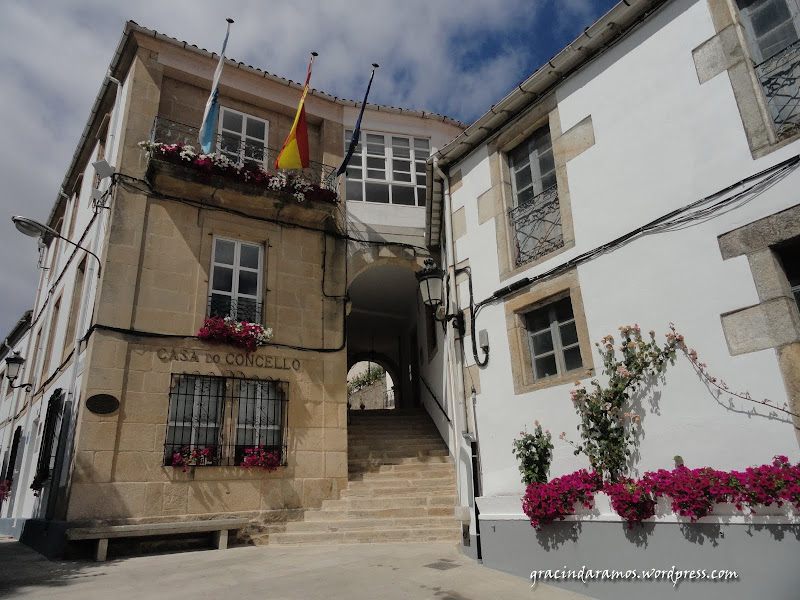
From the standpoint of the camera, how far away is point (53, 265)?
12898 mm

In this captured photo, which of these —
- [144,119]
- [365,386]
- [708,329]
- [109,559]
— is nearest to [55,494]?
[109,559]

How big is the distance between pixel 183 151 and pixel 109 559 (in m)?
5.76

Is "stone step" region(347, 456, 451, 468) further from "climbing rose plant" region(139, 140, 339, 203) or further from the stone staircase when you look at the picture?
"climbing rose plant" region(139, 140, 339, 203)

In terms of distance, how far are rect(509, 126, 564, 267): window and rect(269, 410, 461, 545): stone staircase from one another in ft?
12.7

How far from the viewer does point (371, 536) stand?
23.7 feet

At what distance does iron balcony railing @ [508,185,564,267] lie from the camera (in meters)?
5.90

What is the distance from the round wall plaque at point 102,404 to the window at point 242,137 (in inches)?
175

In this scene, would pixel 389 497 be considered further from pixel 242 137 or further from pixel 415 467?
pixel 242 137

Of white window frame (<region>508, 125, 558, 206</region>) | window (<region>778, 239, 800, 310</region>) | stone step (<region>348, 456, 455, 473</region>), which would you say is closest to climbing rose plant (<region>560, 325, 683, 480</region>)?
window (<region>778, 239, 800, 310</region>)

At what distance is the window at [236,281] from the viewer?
8.66 metres

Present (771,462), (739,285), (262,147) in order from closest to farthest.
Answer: (771,462), (739,285), (262,147)

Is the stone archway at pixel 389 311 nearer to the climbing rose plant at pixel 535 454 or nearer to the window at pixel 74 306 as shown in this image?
the window at pixel 74 306

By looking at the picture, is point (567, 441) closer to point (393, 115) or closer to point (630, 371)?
point (630, 371)

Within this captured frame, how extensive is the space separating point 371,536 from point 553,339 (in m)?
3.72
